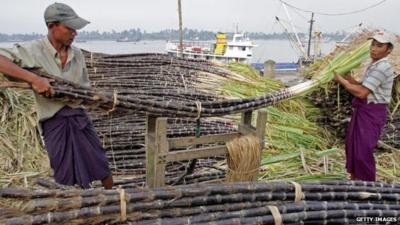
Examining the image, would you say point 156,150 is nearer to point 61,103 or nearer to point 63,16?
point 61,103

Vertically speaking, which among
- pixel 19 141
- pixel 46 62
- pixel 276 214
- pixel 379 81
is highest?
pixel 46 62

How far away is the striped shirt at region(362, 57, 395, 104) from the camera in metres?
3.04

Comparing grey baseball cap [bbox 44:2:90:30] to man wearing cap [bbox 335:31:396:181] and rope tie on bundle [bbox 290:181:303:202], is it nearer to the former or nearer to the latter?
rope tie on bundle [bbox 290:181:303:202]

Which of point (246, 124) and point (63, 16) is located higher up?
point (63, 16)

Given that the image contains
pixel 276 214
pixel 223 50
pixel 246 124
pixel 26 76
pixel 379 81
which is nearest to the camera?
pixel 276 214

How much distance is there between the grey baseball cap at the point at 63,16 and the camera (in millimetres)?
2178

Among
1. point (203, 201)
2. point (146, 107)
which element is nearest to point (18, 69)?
point (146, 107)

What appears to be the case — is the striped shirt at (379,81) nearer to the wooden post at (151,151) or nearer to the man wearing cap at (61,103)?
the wooden post at (151,151)

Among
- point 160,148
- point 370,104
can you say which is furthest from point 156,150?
point 370,104

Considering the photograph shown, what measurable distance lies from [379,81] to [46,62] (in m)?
2.53

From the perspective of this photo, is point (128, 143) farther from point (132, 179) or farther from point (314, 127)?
point (314, 127)

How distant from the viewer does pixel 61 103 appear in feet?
7.52

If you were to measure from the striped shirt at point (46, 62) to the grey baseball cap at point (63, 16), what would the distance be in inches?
6.9

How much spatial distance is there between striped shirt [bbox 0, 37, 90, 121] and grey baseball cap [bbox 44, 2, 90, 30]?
18 centimetres
